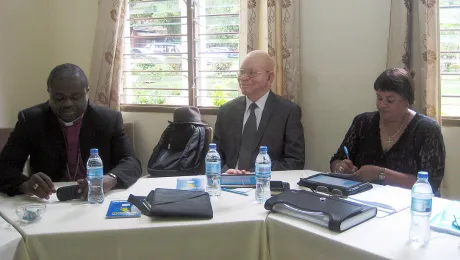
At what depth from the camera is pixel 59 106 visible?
213 centimetres

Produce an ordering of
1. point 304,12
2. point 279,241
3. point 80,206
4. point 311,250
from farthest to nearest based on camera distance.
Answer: point 304,12, point 80,206, point 279,241, point 311,250

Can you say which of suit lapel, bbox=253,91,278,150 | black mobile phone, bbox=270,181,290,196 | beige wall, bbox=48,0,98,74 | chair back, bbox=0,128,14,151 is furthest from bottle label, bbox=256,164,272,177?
beige wall, bbox=48,0,98,74

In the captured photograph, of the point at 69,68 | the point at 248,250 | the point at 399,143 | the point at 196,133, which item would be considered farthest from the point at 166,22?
the point at 248,250

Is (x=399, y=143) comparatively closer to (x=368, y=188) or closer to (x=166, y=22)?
(x=368, y=188)

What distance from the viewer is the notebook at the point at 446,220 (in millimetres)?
1381

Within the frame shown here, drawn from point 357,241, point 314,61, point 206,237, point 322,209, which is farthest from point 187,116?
point 357,241

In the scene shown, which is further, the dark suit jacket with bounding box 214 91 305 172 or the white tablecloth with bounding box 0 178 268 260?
the dark suit jacket with bounding box 214 91 305 172

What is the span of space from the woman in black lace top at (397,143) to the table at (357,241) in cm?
49

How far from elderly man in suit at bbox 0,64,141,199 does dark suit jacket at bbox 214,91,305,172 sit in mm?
760

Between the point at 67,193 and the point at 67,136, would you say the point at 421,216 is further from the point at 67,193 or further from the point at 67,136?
the point at 67,136

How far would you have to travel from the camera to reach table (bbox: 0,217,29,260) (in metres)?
1.31

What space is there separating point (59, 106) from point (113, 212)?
824 mm

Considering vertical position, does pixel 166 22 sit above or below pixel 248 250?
above

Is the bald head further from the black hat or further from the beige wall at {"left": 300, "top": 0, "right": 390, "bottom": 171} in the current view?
the black hat
